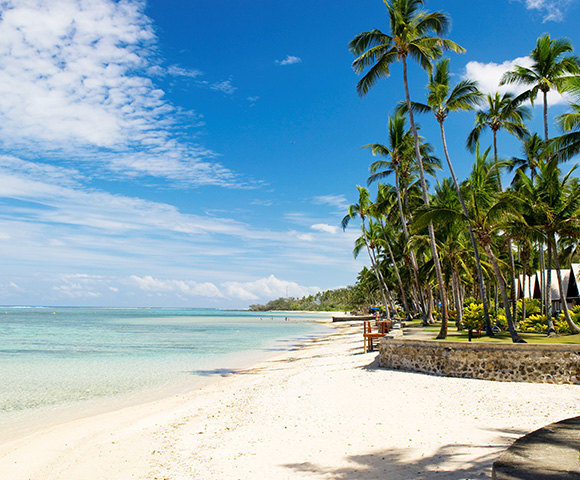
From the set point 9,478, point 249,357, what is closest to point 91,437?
→ point 9,478

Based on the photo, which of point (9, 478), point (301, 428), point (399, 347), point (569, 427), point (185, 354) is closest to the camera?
point (569, 427)

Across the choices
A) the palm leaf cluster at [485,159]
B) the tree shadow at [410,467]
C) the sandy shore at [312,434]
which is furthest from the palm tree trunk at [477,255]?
the tree shadow at [410,467]

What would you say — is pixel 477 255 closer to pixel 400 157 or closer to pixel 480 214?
pixel 480 214

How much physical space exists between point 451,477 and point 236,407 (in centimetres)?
683

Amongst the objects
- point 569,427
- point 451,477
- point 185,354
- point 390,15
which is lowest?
point 185,354

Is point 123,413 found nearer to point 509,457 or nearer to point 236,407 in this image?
point 236,407

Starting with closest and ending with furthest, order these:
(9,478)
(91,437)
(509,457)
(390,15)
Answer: (509,457) < (9,478) < (91,437) < (390,15)

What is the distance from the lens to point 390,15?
17750 mm

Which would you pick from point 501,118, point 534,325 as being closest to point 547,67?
point 501,118

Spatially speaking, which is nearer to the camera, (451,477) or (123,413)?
(451,477)

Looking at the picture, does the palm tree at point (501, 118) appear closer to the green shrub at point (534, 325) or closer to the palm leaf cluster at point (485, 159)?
the palm leaf cluster at point (485, 159)

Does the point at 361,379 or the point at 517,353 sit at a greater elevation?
the point at 517,353

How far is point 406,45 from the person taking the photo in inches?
702

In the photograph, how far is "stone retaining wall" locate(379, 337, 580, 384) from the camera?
1072 centimetres
